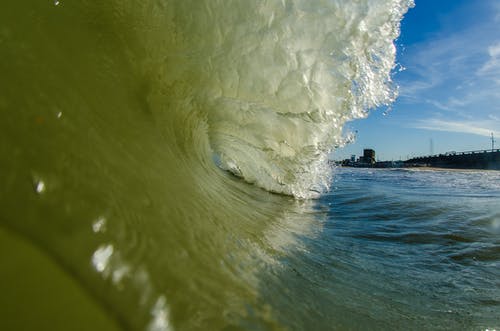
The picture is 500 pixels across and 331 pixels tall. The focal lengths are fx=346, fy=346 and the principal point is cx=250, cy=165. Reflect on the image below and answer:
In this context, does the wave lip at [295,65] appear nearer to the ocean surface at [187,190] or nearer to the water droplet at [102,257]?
the ocean surface at [187,190]

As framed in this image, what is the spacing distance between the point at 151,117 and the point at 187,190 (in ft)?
1.88

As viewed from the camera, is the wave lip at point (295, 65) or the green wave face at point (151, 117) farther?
the wave lip at point (295, 65)

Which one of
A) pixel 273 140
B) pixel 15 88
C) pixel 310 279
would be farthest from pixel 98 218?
pixel 273 140

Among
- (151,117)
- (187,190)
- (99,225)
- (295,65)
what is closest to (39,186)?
(99,225)

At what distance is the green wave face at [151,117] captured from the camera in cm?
79

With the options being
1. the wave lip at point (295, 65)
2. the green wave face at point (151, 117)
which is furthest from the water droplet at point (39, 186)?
the wave lip at point (295, 65)

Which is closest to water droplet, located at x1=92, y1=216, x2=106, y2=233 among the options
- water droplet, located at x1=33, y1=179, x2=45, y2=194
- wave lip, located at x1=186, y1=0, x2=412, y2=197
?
water droplet, located at x1=33, y1=179, x2=45, y2=194

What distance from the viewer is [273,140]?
4.63 metres

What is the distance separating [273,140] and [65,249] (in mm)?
3989

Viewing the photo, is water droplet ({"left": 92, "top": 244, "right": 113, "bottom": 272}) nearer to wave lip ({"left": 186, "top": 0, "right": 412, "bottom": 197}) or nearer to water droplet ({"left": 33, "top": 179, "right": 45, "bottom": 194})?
water droplet ({"left": 33, "top": 179, "right": 45, "bottom": 194})

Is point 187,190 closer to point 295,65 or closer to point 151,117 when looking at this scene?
point 151,117

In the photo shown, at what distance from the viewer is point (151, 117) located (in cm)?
212

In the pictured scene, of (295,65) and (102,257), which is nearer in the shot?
(102,257)

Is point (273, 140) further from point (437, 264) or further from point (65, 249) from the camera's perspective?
point (65, 249)
